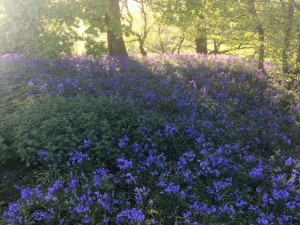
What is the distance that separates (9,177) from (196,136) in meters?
3.50

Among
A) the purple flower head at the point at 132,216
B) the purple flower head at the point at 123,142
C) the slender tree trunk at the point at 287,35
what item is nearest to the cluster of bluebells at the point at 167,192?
the purple flower head at the point at 132,216

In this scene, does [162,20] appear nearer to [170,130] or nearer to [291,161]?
[170,130]

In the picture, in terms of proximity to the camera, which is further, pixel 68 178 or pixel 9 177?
pixel 9 177

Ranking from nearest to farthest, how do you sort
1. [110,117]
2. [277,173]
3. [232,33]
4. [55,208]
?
[55,208] → [277,173] → [110,117] → [232,33]

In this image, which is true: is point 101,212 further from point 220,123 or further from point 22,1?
point 22,1

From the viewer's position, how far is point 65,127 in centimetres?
593

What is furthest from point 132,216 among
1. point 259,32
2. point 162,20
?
point 162,20

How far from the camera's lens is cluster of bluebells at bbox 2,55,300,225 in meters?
4.39

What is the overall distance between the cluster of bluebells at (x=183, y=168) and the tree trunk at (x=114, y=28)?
416cm

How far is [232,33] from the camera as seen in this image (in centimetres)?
1230

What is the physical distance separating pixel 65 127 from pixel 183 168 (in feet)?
7.32

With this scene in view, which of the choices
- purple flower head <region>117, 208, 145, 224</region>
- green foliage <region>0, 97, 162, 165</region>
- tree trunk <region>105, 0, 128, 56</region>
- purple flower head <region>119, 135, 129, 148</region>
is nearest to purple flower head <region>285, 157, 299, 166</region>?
green foliage <region>0, 97, 162, 165</region>

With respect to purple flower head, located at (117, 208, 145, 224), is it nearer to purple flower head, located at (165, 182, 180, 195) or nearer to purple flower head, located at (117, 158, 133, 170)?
purple flower head, located at (165, 182, 180, 195)

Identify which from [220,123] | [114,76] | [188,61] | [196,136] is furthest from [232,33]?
[196,136]
